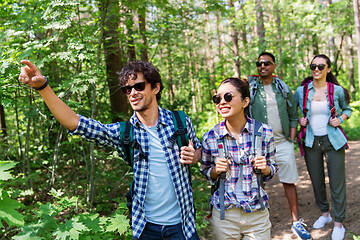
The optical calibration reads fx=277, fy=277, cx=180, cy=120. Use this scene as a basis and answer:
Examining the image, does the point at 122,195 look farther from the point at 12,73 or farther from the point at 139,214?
the point at 139,214

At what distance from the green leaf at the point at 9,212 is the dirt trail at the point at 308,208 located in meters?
3.39

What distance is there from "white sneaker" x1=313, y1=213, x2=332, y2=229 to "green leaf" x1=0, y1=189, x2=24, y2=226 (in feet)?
13.4

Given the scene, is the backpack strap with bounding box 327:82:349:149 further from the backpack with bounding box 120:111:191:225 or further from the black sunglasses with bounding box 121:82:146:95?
the black sunglasses with bounding box 121:82:146:95

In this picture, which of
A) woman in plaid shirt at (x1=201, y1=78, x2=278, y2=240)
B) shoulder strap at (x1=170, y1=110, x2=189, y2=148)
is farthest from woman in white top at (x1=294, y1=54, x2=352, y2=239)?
shoulder strap at (x1=170, y1=110, x2=189, y2=148)

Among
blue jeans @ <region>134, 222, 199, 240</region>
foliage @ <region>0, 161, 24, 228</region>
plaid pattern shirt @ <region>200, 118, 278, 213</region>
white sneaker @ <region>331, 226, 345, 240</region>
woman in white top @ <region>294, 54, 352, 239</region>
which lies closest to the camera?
foliage @ <region>0, 161, 24, 228</region>

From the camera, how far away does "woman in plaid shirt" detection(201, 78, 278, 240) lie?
225 centimetres

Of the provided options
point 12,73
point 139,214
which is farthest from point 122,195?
point 139,214

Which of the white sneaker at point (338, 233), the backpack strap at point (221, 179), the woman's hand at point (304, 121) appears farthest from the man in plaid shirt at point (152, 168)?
the white sneaker at point (338, 233)

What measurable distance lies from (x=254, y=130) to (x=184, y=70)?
10987mm

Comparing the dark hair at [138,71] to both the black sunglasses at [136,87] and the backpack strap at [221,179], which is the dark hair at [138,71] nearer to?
the black sunglasses at [136,87]

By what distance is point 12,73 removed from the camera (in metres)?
3.18

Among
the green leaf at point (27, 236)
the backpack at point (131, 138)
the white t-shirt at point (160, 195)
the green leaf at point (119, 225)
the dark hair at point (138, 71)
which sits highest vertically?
the dark hair at point (138, 71)

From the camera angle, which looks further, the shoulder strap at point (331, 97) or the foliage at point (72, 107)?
the shoulder strap at point (331, 97)

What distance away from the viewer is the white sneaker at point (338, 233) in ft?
12.3
